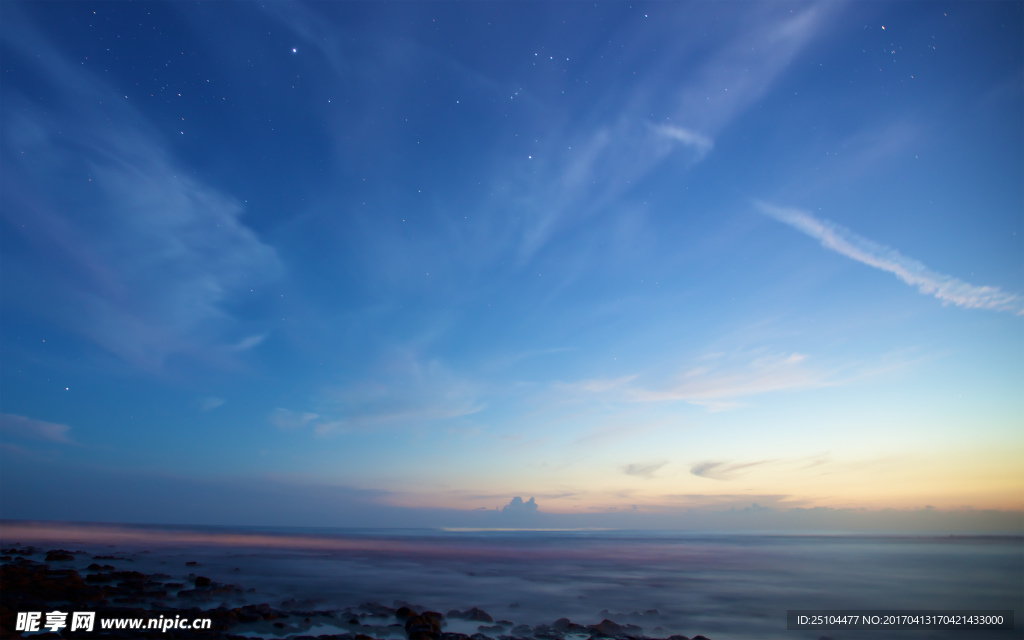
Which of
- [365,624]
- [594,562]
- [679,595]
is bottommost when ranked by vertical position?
[594,562]

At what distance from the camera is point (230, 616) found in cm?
1538

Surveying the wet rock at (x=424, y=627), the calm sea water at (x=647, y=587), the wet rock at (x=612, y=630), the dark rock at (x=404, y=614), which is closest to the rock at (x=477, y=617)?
the calm sea water at (x=647, y=587)

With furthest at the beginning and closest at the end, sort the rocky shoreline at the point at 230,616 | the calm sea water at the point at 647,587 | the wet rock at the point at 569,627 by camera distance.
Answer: the calm sea water at the point at 647,587 → the wet rock at the point at 569,627 → the rocky shoreline at the point at 230,616

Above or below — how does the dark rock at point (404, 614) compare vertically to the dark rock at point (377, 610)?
above

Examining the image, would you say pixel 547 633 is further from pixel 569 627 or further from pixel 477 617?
pixel 477 617

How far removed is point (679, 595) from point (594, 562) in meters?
19.1

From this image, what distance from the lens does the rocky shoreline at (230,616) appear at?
13.9 meters

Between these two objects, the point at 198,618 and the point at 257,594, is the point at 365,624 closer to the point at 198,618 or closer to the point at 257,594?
the point at 198,618

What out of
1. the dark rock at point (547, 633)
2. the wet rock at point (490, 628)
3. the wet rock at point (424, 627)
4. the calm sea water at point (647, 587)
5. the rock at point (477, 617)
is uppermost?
the wet rock at point (424, 627)

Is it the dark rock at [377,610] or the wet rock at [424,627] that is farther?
the dark rock at [377,610]

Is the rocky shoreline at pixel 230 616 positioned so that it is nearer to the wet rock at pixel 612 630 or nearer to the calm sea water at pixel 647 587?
the wet rock at pixel 612 630

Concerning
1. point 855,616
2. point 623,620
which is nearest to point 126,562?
point 623,620

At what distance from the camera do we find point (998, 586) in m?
30.4

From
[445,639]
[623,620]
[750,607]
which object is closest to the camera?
[445,639]
